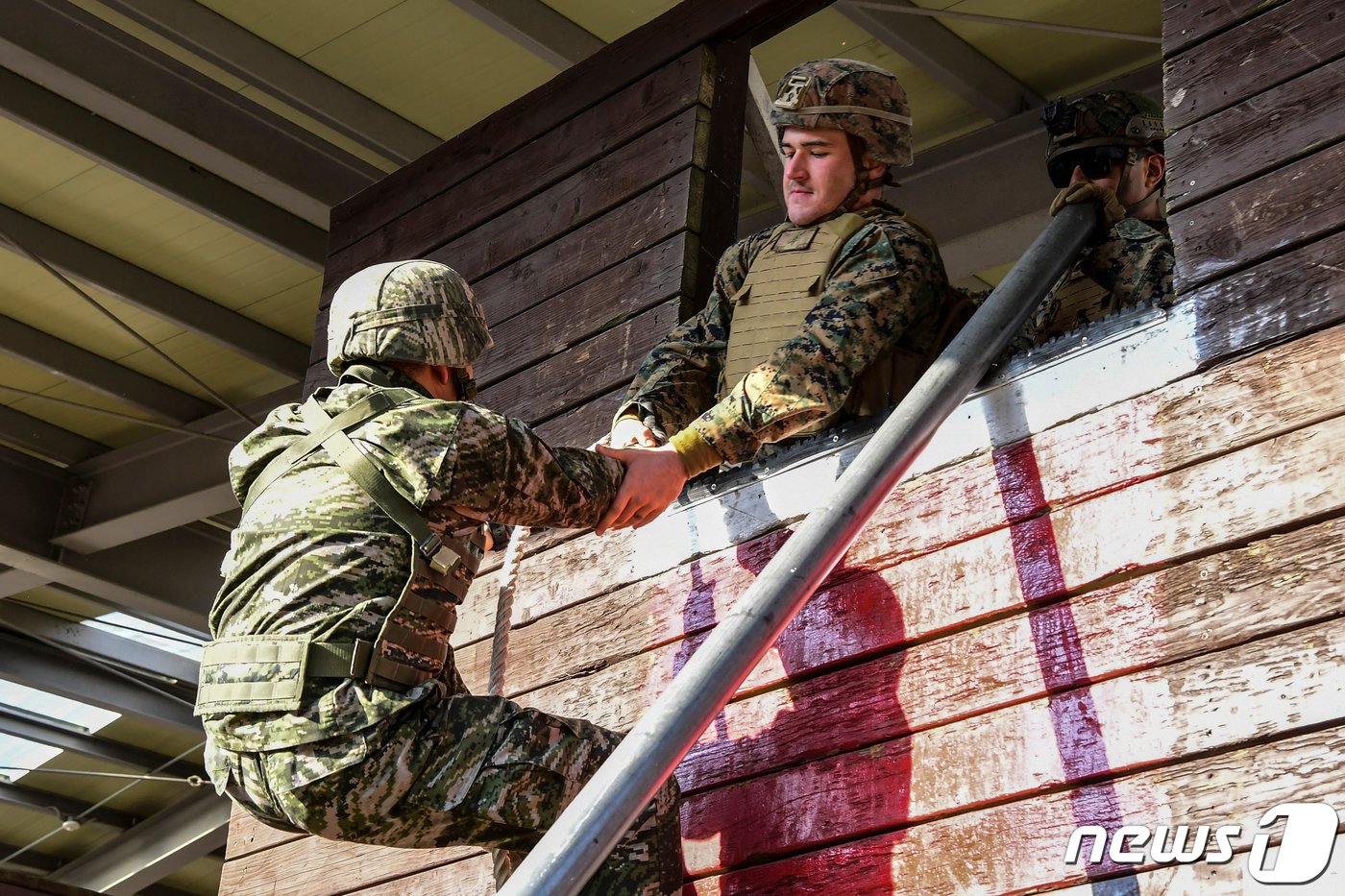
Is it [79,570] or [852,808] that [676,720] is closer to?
[852,808]

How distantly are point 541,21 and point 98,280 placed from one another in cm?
277

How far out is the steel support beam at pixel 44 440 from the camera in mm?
9000

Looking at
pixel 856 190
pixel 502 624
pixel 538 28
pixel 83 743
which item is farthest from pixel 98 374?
pixel 856 190

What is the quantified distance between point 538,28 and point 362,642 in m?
3.56

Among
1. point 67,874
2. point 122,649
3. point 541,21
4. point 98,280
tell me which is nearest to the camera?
point 541,21

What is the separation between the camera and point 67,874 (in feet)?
44.4

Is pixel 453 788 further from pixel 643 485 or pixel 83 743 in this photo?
pixel 83 743

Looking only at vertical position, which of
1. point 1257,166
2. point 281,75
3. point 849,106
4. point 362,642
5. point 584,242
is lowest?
point 362,642

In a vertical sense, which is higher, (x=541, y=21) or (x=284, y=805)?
(x=541, y=21)

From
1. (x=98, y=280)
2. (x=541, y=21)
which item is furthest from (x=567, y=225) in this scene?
(x=98, y=280)

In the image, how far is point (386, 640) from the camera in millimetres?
2990

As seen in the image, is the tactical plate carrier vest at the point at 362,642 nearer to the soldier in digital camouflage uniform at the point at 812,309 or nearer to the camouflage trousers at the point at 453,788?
the camouflage trousers at the point at 453,788

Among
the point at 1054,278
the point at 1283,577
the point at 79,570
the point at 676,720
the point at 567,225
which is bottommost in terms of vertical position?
the point at 676,720

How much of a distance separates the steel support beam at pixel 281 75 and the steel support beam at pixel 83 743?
596cm
